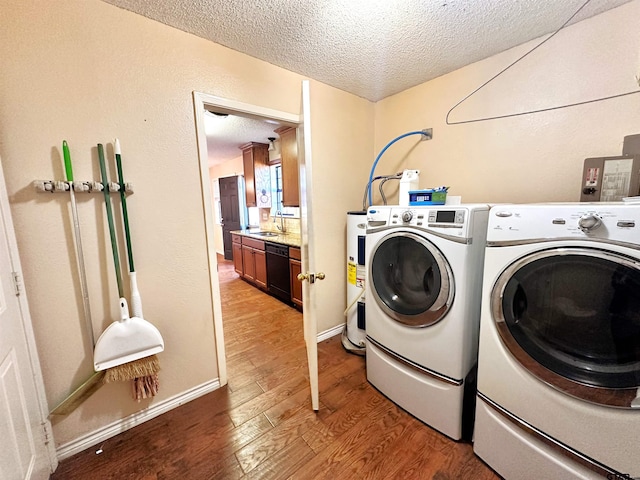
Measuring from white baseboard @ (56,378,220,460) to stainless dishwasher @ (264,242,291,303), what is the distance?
1.48 meters

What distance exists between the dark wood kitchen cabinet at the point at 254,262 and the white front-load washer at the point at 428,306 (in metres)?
2.20

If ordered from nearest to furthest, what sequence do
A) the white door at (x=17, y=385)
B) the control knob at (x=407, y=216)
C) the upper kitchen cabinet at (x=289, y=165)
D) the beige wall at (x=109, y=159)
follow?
the white door at (x=17, y=385)
the beige wall at (x=109, y=159)
the control knob at (x=407, y=216)
the upper kitchen cabinet at (x=289, y=165)

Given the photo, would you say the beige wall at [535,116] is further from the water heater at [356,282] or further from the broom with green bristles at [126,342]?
the broom with green bristles at [126,342]

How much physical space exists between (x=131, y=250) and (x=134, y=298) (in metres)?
0.26

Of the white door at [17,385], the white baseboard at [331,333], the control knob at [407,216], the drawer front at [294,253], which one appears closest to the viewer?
the white door at [17,385]

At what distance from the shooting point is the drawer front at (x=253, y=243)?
3590 mm

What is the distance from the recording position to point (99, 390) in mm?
1375

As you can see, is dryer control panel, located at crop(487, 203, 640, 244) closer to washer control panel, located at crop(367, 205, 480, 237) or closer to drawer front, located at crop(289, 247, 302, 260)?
washer control panel, located at crop(367, 205, 480, 237)

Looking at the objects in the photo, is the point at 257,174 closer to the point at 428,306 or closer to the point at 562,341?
the point at 428,306

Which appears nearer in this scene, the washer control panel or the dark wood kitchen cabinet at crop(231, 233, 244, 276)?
the washer control panel

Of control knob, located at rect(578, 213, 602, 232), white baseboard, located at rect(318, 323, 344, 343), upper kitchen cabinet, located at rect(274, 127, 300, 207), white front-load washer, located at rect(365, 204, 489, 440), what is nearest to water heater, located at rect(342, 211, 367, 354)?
white baseboard, located at rect(318, 323, 344, 343)

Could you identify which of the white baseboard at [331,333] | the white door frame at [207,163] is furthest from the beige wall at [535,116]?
the white baseboard at [331,333]

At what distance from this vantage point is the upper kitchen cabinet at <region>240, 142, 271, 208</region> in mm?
4213

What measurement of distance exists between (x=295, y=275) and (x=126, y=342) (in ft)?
5.76
